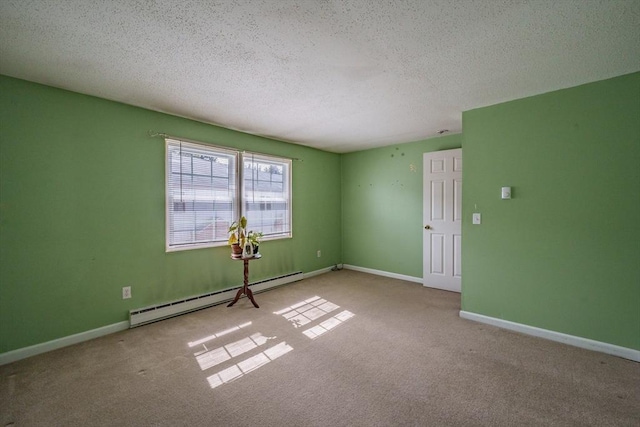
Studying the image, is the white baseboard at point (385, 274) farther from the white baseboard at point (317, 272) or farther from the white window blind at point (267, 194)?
the white window blind at point (267, 194)

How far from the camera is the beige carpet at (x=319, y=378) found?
1.73m

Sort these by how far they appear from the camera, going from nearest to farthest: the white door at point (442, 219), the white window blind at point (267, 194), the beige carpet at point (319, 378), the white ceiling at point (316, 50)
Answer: the white ceiling at point (316, 50), the beige carpet at point (319, 378), the white window blind at point (267, 194), the white door at point (442, 219)

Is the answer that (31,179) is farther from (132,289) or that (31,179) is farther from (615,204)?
(615,204)

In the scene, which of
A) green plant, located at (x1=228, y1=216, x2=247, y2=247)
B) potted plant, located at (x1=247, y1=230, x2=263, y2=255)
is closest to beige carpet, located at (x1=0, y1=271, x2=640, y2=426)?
potted plant, located at (x1=247, y1=230, x2=263, y2=255)

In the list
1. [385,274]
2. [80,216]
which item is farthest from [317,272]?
[80,216]

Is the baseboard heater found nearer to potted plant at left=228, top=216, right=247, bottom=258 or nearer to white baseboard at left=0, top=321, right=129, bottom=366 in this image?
white baseboard at left=0, top=321, right=129, bottom=366

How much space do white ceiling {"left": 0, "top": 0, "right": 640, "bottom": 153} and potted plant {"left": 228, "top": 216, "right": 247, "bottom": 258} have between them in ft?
5.17

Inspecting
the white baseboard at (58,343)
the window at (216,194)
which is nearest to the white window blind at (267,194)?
the window at (216,194)

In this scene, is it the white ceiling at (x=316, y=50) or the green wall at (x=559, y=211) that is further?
the green wall at (x=559, y=211)

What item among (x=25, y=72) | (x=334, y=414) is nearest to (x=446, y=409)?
(x=334, y=414)

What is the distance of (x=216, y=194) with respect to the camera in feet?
12.3

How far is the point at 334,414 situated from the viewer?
1.74m

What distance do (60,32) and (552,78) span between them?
395cm

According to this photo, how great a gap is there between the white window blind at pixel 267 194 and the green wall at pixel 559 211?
2.83 m
